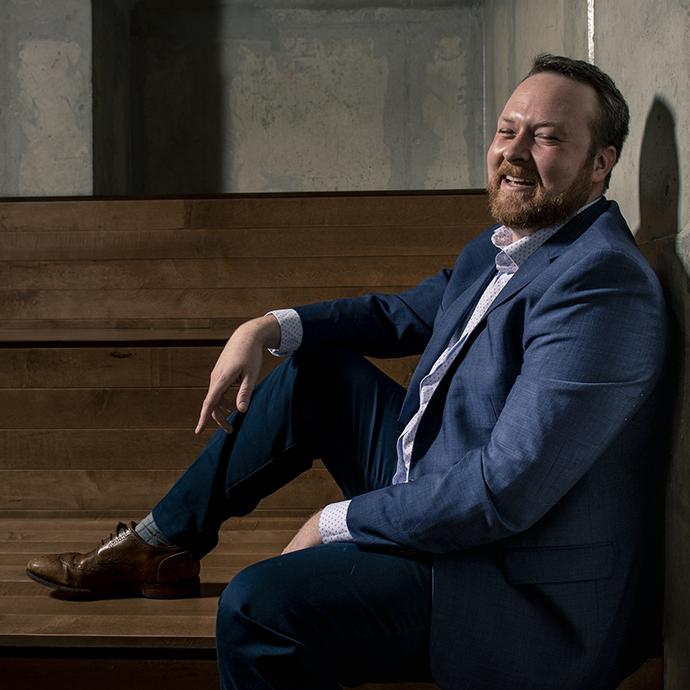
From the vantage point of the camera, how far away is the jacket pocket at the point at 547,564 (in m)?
1.40

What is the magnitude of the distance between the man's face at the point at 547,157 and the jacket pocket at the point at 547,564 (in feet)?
1.72

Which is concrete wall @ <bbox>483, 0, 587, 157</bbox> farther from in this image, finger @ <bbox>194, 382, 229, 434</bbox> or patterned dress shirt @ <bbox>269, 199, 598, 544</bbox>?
finger @ <bbox>194, 382, 229, 434</bbox>

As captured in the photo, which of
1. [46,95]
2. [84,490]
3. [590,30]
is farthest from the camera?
[46,95]

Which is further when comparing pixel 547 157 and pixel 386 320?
pixel 386 320

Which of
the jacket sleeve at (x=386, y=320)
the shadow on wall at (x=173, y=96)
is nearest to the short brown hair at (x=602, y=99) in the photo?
the jacket sleeve at (x=386, y=320)

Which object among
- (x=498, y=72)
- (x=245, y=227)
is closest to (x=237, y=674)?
(x=245, y=227)

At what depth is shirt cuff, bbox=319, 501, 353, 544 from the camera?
4.94 feet

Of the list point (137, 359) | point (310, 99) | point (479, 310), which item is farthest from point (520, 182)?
point (310, 99)

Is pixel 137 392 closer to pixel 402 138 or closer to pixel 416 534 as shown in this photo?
pixel 416 534

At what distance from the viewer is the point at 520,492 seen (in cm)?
135

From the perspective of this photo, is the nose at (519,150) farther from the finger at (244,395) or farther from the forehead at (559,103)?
the finger at (244,395)

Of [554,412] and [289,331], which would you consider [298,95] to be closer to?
[289,331]

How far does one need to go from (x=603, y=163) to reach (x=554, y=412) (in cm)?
53

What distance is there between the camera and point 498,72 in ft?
17.0
